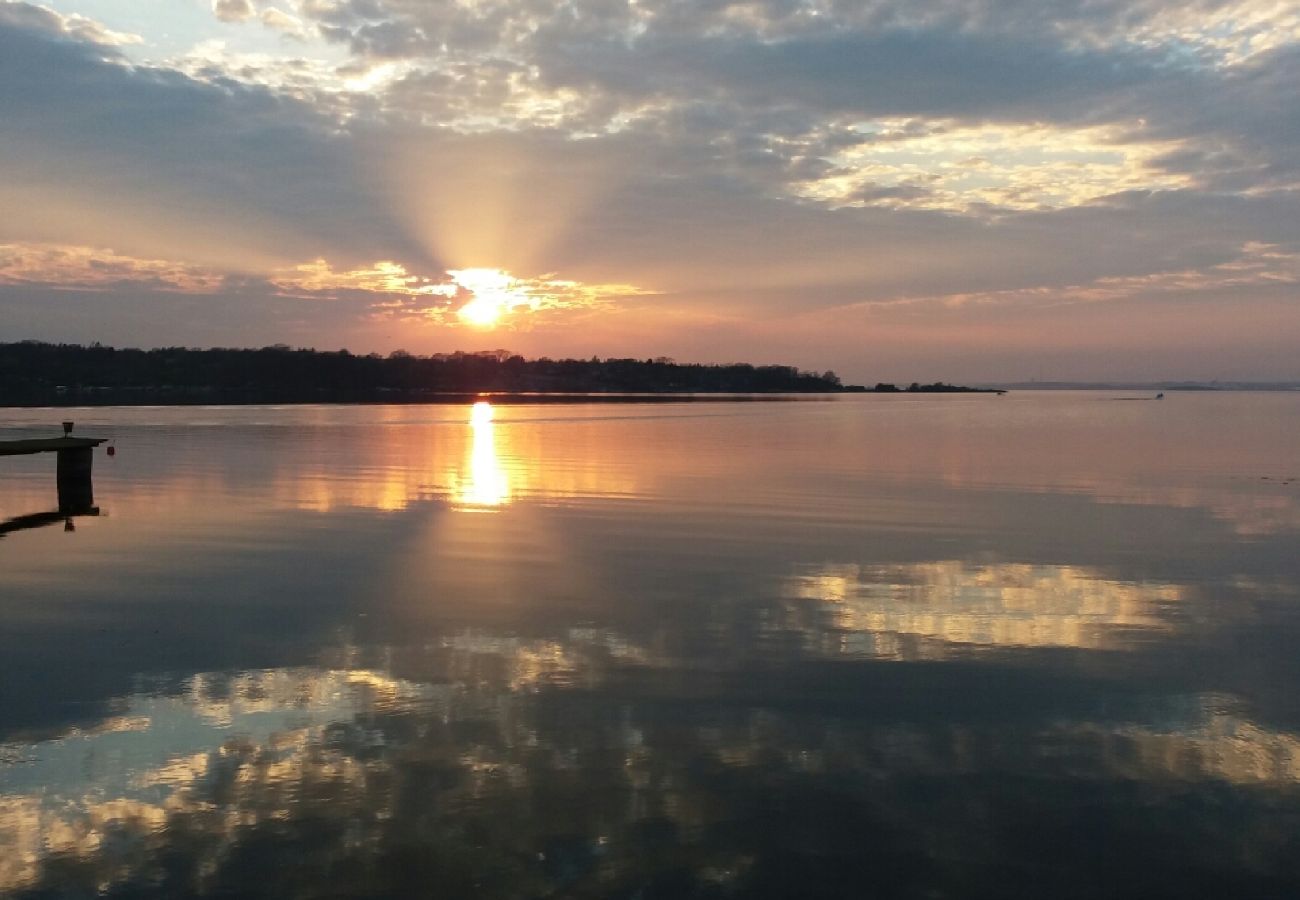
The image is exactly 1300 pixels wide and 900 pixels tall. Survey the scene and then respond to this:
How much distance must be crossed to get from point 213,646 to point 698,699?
5436 mm

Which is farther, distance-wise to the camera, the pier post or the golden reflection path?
the golden reflection path

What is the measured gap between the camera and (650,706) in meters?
8.75

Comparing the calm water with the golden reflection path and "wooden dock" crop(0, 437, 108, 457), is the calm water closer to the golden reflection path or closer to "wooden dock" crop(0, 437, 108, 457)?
the golden reflection path

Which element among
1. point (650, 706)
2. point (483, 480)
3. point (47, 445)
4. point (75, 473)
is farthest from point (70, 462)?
point (650, 706)

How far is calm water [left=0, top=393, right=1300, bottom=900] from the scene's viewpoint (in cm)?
609

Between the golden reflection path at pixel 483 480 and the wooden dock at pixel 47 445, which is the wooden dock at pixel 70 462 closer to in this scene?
the wooden dock at pixel 47 445

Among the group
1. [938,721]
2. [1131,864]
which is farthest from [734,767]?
[1131,864]

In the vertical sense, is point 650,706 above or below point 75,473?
below

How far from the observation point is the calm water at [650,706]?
6.09 m

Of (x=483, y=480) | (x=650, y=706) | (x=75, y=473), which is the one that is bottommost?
(x=483, y=480)

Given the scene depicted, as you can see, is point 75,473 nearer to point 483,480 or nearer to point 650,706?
point 483,480

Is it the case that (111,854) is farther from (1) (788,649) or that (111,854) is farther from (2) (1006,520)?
(2) (1006,520)

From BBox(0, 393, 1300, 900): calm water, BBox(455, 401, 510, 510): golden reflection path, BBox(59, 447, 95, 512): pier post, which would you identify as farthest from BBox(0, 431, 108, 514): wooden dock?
BBox(455, 401, 510, 510): golden reflection path

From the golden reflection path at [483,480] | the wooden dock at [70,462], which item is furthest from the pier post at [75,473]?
the golden reflection path at [483,480]
